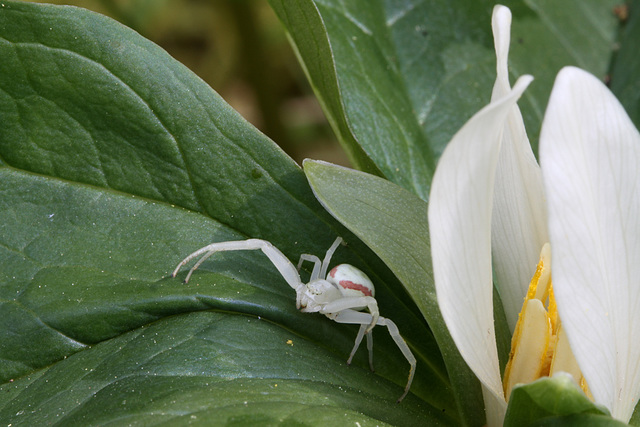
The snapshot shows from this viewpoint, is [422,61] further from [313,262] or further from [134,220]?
[134,220]

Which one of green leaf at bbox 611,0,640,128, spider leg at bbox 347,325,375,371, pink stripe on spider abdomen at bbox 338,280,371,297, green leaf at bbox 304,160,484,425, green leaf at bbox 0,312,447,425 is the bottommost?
green leaf at bbox 0,312,447,425

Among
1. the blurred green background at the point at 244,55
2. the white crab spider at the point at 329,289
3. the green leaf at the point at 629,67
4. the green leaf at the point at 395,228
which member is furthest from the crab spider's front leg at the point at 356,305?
the blurred green background at the point at 244,55

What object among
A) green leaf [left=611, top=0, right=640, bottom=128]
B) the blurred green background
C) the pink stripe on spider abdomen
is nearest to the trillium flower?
the pink stripe on spider abdomen

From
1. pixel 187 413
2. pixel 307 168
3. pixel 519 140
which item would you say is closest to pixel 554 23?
pixel 519 140

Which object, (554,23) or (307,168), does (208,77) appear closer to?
(554,23)

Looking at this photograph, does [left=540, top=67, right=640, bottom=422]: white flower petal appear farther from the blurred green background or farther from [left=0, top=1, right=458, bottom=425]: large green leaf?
the blurred green background
